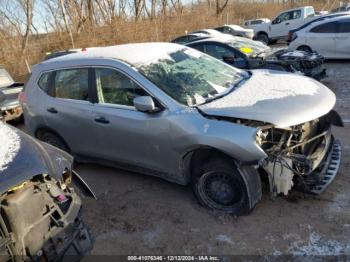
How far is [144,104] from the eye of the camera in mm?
3621

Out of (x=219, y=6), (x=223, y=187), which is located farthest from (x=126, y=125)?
(x=219, y=6)

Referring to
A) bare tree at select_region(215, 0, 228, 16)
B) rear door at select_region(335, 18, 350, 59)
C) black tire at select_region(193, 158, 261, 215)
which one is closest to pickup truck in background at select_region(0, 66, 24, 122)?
black tire at select_region(193, 158, 261, 215)

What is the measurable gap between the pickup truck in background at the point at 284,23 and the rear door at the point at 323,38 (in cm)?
732

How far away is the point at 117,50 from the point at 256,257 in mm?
3025

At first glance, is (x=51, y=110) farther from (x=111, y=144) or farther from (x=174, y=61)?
(x=174, y=61)

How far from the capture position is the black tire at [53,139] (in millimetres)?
4984

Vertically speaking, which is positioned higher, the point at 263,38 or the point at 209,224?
the point at 263,38

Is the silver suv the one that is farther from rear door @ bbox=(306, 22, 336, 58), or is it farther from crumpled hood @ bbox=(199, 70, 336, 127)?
rear door @ bbox=(306, 22, 336, 58)

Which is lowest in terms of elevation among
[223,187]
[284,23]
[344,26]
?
[223,187]

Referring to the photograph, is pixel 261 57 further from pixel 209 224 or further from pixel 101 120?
pixel 209 224

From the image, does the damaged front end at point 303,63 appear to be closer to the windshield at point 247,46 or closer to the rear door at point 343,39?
the windshield at point 247,46

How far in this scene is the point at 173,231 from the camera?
11.7 feet

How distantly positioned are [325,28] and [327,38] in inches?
14.4

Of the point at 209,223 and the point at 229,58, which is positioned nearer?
the point at 209,223
